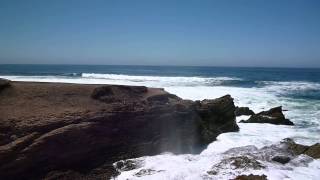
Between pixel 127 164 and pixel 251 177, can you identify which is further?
pixel 127 164

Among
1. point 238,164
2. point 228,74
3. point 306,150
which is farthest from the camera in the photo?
point 228,74

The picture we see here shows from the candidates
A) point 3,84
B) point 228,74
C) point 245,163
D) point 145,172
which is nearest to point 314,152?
point 245,163

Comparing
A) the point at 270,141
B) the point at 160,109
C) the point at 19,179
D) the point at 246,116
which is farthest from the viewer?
the point at 246,116

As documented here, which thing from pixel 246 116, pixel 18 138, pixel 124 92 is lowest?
pixel 246 116

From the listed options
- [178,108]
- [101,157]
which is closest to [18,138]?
[101,157]

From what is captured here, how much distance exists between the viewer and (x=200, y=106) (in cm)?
1357

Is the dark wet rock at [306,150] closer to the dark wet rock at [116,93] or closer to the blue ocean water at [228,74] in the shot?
the dark wet rock at [116,93]

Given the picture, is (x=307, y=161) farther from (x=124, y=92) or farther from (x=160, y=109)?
(x=124, y=92)

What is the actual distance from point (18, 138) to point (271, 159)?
706 centimetres

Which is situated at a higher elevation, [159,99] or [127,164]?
[159,99]

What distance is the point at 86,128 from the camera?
927cm

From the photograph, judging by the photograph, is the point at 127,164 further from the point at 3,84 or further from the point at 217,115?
the point at 217,115

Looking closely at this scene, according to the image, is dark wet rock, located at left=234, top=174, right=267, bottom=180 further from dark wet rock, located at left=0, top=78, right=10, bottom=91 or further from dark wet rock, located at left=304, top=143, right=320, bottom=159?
dark wet rock, located at left=0, top=78, right=10, bottom=91

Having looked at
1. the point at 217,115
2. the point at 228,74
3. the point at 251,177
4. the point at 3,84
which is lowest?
the point at 228,74
